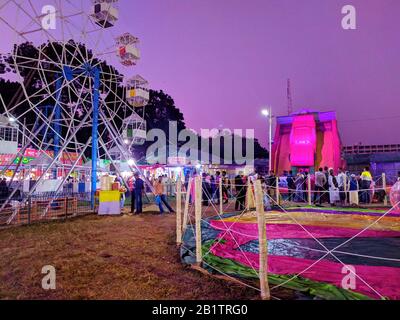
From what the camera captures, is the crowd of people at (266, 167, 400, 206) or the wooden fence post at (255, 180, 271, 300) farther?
the crowd of people at (266, 167, 400, 206)

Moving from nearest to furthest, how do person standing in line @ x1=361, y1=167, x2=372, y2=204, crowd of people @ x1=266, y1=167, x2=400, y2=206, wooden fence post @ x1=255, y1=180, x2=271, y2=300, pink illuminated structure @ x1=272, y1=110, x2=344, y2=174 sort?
1. wooden fence post @ x1=255, y1=180, x2=271, y2=300
2. crowd of people @ x1=266, y1=167, x2=400, y2=206
3. person standing in line @ x1=361, y1=167, x2=372, y2=204
4. pink illuminated structure @ x1=272, y1=110, x2=344, y2=174

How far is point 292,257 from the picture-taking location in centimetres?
572

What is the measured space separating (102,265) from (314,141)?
13.5 meters

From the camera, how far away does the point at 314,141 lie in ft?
54.0

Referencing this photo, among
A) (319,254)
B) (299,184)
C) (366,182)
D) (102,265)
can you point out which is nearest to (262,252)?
(319,254)

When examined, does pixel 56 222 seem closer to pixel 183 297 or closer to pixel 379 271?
pixel 183 297

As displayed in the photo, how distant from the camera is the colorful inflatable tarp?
4.24 m

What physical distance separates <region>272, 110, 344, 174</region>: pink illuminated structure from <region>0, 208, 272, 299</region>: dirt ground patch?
31.7 ft

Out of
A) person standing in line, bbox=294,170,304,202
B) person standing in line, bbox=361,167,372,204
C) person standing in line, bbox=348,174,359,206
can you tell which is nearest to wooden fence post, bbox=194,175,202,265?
person standing in line, bbox=348,174,359,206

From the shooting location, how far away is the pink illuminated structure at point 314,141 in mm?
16344

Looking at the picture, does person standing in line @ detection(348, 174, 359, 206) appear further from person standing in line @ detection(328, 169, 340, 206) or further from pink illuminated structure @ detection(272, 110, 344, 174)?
pink illuminated structure @ detection(272, 110, 344, 174)
